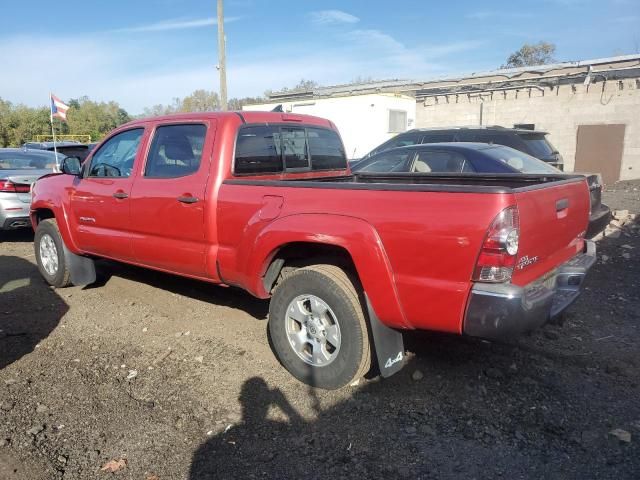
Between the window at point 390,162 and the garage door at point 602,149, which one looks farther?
the garage door at point 602,149

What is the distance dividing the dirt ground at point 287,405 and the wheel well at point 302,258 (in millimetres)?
714

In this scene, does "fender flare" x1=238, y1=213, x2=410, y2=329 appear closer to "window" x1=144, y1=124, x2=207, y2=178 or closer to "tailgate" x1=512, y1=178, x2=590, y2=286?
"tailgate" x1=512, y1=178, x2=590, y2=286

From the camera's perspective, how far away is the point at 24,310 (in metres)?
5.19

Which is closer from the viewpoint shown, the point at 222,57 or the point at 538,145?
the point at 538,145

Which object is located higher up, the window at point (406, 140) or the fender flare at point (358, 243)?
the window at point (406, 140)

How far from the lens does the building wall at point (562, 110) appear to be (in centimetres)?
1703

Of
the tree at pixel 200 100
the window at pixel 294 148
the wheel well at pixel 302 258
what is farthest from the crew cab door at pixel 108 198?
the tree at pixel 200 100

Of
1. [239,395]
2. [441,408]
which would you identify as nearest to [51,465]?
[239,395]

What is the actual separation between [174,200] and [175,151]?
50 cm

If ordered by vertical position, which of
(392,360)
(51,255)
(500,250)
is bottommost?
(392,360)

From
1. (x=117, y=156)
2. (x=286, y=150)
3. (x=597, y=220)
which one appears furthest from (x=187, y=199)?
(x=597, y=220)

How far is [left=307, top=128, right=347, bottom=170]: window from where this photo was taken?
4848mm

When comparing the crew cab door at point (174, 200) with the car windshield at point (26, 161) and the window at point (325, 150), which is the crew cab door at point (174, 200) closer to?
the window at point (325, 150)

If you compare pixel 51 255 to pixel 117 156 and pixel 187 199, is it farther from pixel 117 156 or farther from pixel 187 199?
pixel 187 199
